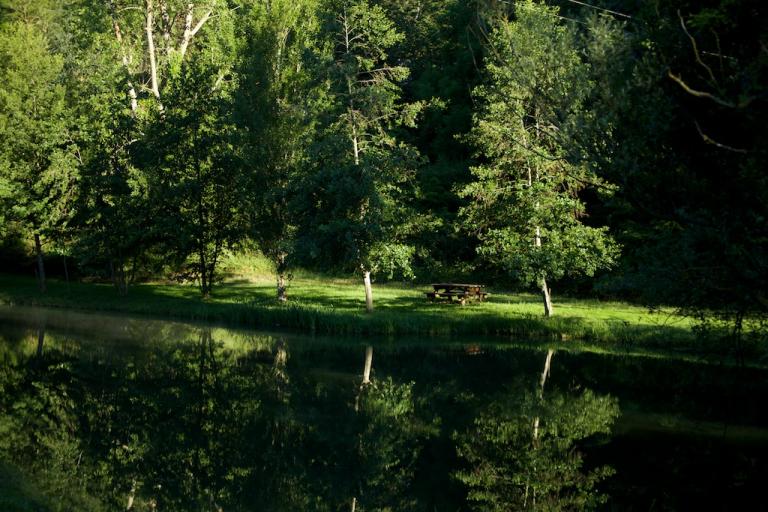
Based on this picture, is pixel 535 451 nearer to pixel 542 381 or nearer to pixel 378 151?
pixel 542 381

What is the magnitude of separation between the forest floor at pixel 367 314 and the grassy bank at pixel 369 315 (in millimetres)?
35

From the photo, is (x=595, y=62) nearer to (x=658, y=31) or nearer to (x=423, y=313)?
(x=658, y=31)

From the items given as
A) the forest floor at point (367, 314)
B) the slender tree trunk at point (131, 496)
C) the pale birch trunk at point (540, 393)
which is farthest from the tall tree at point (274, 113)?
the slender tree trunk at point (131, 496)

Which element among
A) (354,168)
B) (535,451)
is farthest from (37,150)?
(535,451)

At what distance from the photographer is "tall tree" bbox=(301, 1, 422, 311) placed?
94.8ft

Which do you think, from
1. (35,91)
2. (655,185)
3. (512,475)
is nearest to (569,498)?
(512,475)

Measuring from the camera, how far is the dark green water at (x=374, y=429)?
12.1 meters

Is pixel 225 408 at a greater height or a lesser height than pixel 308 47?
lesser

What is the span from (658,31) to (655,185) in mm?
2676

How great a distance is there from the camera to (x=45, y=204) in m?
37.6

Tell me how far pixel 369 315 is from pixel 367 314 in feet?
0.96

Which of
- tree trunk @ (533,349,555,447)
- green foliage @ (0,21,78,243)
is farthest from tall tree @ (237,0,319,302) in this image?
tree trunk @ (533,349,555,447)

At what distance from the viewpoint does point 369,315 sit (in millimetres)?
28766

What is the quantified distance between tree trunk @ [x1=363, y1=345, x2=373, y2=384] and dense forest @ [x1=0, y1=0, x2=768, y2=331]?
4521 millimetres
